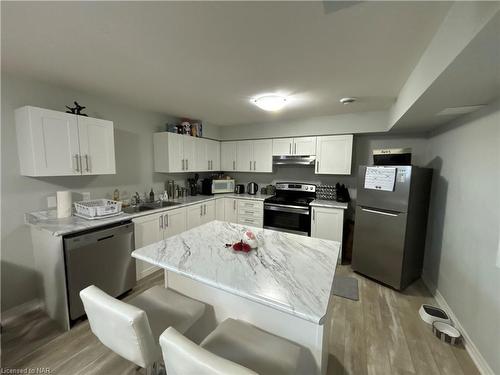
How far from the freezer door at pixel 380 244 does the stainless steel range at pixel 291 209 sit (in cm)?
78

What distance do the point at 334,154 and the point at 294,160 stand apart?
2.20ft

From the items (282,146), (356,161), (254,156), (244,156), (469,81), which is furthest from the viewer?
(244,156)

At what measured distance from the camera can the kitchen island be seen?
105 centimetres

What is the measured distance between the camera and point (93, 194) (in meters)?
2.72

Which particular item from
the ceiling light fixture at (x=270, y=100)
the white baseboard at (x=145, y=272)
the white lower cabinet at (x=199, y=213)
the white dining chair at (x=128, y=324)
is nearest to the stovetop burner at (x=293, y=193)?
the white lower cabinet at (x=199, y=213)

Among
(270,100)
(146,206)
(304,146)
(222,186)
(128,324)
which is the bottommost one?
(128,324)

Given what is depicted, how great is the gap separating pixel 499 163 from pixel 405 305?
1.68 meters

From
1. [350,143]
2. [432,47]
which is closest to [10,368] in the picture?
[432,47]

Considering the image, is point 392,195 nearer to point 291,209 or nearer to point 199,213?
point 291,209

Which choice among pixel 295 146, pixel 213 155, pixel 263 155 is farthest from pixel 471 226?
pixel 213 155

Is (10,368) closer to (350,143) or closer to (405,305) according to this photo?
(405,305)

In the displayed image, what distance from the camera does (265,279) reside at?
1.20 m

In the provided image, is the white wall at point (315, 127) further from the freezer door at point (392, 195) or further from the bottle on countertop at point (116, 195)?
the bottle on countertop at point (116, 195)

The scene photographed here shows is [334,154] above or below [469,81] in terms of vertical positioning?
below
